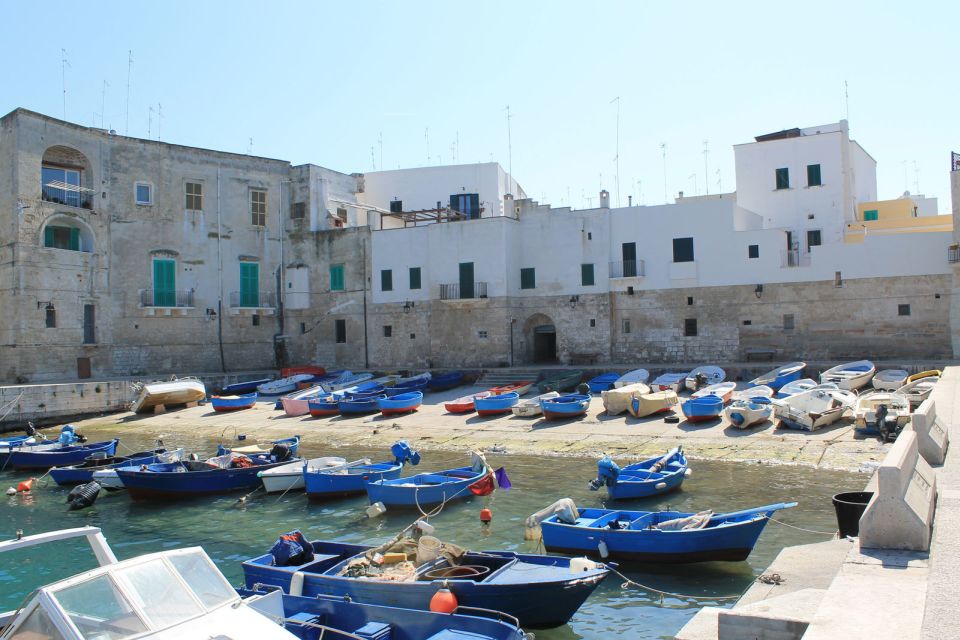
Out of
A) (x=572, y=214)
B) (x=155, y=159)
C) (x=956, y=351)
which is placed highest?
(x=155, y=159)

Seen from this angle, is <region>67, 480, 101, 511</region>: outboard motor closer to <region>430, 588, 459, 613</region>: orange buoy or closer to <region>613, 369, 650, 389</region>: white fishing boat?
<region>430, 588, 459, 613</region>: orange buoy

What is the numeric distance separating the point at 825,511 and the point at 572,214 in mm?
21584

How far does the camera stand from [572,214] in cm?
3319

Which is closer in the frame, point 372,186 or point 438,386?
point 438,386

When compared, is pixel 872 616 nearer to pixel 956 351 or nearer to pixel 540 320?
pixel 956 351

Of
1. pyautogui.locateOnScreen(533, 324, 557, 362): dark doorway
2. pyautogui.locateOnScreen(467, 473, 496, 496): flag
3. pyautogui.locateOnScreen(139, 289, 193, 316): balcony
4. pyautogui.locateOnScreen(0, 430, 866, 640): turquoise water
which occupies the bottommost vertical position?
pyautogui.locateOnScreen(0, 430, 866, 640): turquoise water

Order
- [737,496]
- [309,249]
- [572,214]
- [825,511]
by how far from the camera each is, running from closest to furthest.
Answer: [825,511] < [737,496] < [572,214] < [309,249]

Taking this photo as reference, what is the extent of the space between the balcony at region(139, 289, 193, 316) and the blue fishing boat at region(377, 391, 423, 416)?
13.3 m

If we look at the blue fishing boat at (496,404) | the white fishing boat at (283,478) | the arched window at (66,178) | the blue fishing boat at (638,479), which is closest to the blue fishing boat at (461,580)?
the blue fishing boat at (638,479)

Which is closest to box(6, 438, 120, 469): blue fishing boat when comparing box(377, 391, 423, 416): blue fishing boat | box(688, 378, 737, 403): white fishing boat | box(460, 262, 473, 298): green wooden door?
box(377, 391, 423, 416): blue fishing boat

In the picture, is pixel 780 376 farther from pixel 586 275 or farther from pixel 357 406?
pixel 357 406

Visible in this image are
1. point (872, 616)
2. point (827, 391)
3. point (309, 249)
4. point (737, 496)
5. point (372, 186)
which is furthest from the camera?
point (372, 186)

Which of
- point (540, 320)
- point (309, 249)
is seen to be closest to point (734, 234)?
point (540, 320)

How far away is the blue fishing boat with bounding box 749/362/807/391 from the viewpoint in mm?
25688
